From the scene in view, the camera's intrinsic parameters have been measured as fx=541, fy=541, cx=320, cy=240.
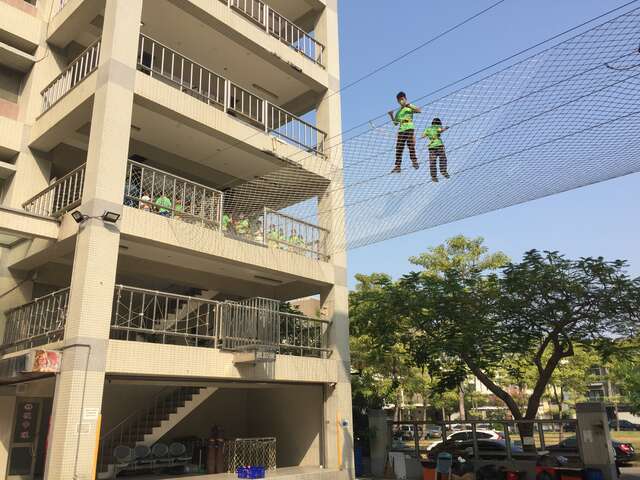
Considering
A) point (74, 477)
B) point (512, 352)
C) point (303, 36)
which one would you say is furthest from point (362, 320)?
point (74, 477)

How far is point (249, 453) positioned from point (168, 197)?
18.9ft

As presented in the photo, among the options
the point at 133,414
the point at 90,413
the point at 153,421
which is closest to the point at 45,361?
the point at 90,413

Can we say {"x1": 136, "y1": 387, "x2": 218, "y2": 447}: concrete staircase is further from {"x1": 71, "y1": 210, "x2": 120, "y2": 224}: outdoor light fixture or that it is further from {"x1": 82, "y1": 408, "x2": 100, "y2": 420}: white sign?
{"x1": 71, "y1": 210, "x2": 120, "y2": 224}: outdoor light fixture

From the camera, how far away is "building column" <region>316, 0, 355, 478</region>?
39.1 ft

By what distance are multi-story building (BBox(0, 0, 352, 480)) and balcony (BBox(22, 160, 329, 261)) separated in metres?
0.06

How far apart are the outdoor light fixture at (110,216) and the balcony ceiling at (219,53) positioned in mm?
5183

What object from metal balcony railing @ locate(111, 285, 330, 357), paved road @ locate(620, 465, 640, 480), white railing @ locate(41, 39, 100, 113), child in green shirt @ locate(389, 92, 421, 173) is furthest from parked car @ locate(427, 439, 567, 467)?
white railing @ locate(41, 39, 100, 113)

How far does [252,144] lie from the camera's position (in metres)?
12.0

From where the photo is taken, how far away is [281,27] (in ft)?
49.0

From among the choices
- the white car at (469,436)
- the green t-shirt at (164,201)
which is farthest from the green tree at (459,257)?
the green t-shirt at (164,201)

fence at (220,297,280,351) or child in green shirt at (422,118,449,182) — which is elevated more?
child in green shirt at (422,118,449,182)

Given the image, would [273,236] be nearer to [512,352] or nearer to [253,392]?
[253,392]

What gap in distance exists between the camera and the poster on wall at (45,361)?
7.98 metres

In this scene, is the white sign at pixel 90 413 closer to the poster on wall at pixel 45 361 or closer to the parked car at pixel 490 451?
the poster on wall at pixel 45 361
